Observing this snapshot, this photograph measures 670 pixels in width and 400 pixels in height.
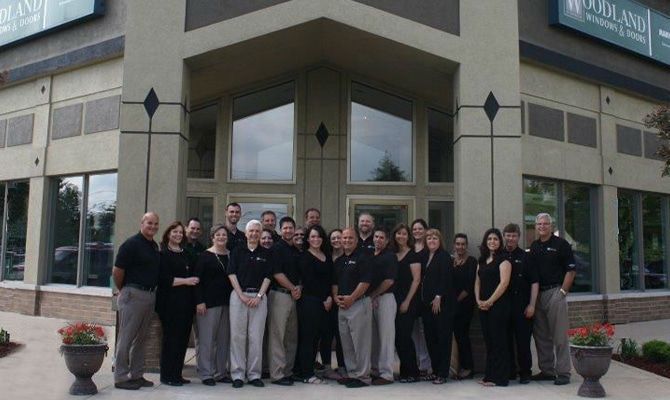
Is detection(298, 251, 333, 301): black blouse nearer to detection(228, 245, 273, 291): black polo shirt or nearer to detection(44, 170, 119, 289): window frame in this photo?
detection(228, 245, 273, 291): black polo shirt

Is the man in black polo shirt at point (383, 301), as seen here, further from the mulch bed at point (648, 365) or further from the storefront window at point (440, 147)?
A: the storefront window at point (440, 147)

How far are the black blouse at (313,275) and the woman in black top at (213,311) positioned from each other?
2.93 ft

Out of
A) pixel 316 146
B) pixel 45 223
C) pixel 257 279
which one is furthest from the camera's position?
pixel 45 223

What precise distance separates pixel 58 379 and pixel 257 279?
9.20ft

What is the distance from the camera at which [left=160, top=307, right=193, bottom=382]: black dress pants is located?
6.84 metres

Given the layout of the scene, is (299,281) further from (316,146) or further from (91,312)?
(91,312)

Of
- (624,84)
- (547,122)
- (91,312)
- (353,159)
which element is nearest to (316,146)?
(353,159)

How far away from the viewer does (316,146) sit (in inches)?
452

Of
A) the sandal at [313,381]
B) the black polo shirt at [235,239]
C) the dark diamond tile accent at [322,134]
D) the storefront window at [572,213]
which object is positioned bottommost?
the sandal at [313,381]

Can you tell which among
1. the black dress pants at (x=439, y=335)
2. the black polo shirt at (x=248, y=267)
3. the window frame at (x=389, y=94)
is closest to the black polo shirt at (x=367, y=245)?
the black dress pants at (x=439, y=335)

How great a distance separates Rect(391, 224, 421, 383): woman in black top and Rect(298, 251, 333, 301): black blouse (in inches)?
34.8

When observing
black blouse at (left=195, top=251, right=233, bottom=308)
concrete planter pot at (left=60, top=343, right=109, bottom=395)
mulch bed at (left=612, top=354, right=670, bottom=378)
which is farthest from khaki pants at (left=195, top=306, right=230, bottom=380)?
mulch bed at (left=612, top=354, right=670, bottom=378)

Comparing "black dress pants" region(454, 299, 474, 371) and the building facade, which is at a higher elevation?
the building facade

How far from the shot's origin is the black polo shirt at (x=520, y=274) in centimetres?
721
